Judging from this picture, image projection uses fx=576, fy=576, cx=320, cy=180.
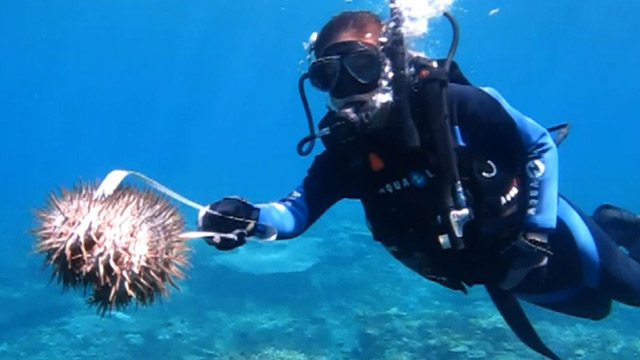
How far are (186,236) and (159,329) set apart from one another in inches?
427

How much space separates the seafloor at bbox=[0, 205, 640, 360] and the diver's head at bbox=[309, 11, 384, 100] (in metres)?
7.49

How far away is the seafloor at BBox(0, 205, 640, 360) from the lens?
35.7 ft

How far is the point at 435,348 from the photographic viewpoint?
1038 cm

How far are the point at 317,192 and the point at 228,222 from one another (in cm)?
114

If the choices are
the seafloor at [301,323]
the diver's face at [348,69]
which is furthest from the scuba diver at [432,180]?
the seafloor at [301,323]

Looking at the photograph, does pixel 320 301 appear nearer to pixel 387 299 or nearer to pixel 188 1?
pixel 387 299

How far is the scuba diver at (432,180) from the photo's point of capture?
369 centimetres

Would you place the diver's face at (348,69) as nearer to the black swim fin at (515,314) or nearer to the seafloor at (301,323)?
the black swim fin at (515,314)

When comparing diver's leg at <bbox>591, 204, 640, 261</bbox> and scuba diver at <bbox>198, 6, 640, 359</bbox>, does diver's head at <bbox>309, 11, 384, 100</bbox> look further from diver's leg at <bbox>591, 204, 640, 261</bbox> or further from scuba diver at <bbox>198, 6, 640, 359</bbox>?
diver's leg at <bbox>591, 204, 640, 261</bbox>

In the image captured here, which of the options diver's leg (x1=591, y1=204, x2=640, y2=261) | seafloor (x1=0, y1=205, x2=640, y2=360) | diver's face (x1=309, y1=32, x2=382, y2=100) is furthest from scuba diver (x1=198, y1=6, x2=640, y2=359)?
seafloor (x1=0, y1=205, x2=640, y2=360)

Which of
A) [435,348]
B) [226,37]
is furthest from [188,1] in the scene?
[435,348]

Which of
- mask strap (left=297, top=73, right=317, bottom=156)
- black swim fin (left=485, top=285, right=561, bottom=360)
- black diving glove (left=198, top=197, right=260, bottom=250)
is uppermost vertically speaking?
mask strap (left=297, top=73, right=317, bottom=156)

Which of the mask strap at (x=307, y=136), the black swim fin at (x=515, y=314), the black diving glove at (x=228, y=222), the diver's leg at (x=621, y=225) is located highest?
the mask strap at (x=307, y=136)

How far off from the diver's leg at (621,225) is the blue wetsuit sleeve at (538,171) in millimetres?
1718
